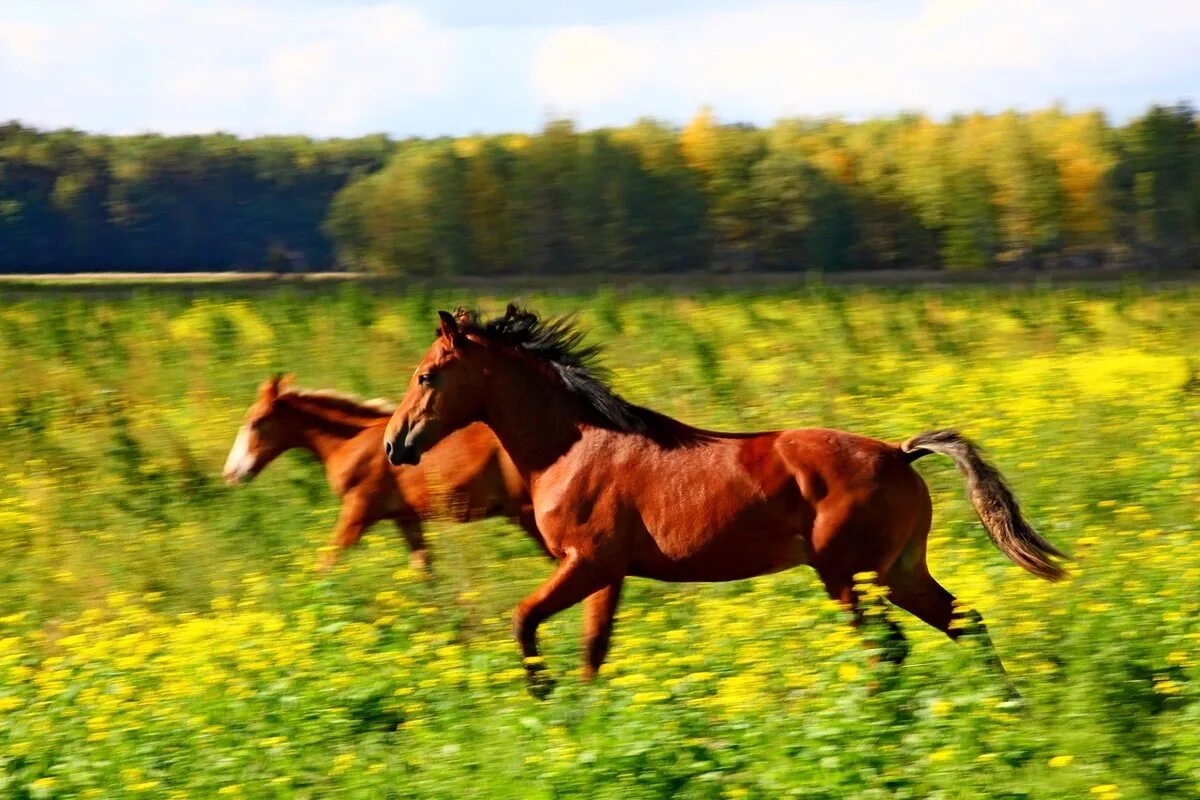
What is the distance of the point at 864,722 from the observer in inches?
208

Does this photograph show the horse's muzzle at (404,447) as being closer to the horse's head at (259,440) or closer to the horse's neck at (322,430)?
the horse's neck at (322,430)

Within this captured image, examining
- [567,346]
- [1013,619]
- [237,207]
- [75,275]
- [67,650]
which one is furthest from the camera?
[237,207]

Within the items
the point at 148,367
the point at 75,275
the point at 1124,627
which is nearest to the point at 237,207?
the point at 75,275

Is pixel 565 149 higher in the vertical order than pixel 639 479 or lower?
higher

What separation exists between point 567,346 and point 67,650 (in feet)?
10.2

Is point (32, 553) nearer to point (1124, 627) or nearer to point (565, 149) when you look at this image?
point (1124, 627)

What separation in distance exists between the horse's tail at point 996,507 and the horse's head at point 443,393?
202 cm

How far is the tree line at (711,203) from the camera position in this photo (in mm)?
37719

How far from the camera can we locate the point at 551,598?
659 centimetres

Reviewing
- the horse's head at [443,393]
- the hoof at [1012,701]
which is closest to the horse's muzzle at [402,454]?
the horse's head at [443,393]

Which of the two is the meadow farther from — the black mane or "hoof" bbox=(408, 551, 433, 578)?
the black mane

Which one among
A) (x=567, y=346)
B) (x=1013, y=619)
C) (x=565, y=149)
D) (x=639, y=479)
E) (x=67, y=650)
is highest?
(x=565, y=149)

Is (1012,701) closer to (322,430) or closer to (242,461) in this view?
(322,430)

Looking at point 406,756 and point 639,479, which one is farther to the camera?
point 639,479
